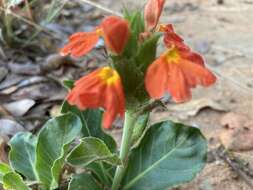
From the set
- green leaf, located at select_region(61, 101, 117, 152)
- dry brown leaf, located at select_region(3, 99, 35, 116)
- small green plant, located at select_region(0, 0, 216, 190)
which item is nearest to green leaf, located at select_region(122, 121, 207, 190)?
small green plant, located at select_region(0, 0, 216, 190)

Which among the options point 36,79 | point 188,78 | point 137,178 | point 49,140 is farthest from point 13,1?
point 188,78

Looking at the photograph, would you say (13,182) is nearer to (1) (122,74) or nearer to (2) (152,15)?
(1) (122,74)

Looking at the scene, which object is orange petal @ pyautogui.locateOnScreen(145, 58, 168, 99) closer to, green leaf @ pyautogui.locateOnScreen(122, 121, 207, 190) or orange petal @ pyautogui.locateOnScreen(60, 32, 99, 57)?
orange petal @ pyautogui.locateOnScreen(60, 32, 99, 57)

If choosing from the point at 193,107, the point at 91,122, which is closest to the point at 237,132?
the point at 193,107

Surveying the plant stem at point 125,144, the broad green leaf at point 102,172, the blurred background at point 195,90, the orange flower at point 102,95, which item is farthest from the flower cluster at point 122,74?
the broad green leaf at point 102,172

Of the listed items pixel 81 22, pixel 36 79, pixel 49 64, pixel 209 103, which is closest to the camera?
pixel 209 103

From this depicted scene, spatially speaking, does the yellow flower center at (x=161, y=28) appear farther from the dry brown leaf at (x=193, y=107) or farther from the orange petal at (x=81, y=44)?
the dry brown leaf at (x=193, y=107)

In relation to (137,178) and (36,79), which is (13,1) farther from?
(137,178)
